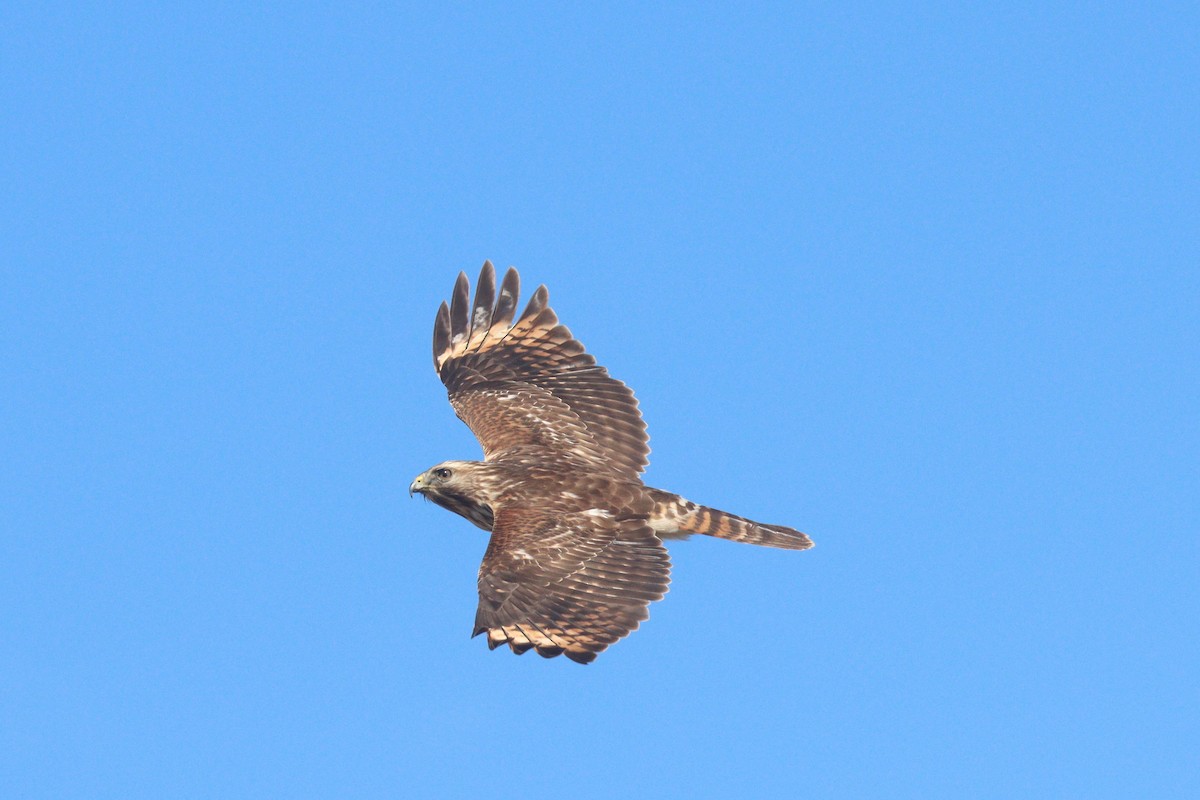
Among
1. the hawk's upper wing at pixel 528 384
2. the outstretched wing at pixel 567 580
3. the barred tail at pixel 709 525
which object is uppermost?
the hawk's upper wing at pixel 528 384

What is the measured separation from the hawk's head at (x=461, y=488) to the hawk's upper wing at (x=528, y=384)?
0.90m

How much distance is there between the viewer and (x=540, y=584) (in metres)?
15.5

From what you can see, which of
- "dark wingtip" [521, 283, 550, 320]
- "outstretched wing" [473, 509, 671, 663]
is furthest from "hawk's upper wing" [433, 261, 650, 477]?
"outstretched wing" [473, 509, 671, 663]

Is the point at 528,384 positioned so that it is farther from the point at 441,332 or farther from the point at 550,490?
the point at 550,490

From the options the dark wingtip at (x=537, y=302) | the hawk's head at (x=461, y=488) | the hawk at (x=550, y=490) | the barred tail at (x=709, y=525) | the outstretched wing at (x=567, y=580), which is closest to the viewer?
the outstretched wing at (x=567, y=580)

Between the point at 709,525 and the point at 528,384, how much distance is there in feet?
10.9

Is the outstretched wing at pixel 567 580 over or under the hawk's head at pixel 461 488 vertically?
under

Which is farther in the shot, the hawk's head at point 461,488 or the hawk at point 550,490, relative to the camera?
the hawk's head at point 461,488

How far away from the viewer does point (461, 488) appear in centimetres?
1730

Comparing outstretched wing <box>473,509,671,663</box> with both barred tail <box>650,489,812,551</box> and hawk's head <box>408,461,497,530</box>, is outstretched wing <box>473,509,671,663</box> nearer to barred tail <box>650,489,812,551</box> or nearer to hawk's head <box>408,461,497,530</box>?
barred tail <box>650,489,812,551</box>

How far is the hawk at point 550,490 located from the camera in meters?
15.2

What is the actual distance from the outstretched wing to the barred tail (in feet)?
1.50

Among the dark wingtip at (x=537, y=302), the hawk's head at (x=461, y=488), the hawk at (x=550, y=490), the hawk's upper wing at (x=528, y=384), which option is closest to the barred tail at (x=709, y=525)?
the hawk at (x=550, y=490)

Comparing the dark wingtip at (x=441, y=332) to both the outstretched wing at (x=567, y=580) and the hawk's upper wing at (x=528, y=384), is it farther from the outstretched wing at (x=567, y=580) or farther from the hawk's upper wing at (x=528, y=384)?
the outstretched wing at (x=567, y=580)
